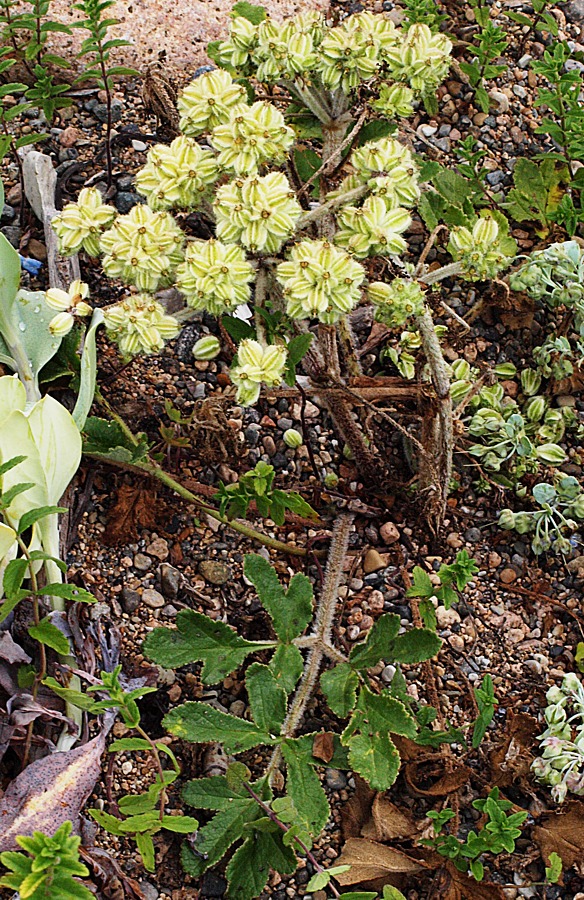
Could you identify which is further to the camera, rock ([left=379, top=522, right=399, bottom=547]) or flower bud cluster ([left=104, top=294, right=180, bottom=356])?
rock ([left=379, top=522, right=399, bottom=547])

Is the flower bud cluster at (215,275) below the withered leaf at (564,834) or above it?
above

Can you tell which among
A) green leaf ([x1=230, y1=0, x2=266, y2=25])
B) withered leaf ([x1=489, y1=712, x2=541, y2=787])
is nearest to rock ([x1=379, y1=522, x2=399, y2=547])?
withered leaf ([x1=489, y1=712, x2=541, y2=787])

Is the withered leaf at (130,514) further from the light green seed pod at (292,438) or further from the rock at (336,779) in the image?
the rock at (336,779)

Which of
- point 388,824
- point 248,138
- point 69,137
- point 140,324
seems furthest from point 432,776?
point 69,137

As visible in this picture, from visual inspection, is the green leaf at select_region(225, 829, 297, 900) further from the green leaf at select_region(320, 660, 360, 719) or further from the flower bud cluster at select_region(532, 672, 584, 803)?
the flower bud cluster at select_region(532, 672, 584, 803)

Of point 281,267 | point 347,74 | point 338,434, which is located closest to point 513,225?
point 338,434

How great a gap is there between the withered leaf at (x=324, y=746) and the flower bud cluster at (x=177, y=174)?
1043 mm

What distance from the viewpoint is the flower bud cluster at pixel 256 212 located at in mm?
1763

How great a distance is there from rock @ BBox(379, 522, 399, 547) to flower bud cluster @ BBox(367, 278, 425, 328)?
0.60 m

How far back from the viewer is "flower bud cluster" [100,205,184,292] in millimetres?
1811

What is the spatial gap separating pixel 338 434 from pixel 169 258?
0.80 meters

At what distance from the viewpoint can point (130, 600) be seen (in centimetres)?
223

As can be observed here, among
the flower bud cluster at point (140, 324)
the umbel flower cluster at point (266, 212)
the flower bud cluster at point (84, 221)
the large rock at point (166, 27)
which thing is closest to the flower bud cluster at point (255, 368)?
the umbel flower cluster at point (266, 212)

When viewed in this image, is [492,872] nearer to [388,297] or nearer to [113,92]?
[388,297]
